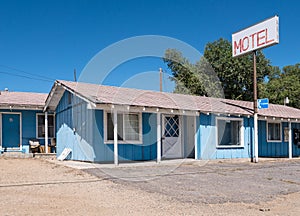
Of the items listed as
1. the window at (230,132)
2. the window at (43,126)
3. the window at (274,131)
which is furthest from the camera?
the window at (43,126)

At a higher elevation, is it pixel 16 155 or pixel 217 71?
pixel 217 71

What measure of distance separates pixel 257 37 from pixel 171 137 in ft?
20.2

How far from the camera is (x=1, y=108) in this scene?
16.3 metres

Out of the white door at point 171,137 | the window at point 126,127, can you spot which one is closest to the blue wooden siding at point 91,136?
the window at point 126,127

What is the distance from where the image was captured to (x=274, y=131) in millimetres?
18078

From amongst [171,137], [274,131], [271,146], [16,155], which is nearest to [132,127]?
[171,137]

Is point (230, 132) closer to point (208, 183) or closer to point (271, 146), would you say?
point (271, 146)

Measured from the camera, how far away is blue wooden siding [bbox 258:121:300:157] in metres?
17.2

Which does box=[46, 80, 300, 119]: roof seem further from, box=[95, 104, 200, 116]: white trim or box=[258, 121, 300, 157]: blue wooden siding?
box=[258, 121, 300, 157]: blue wooden siding

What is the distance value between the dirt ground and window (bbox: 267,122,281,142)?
7623 mm

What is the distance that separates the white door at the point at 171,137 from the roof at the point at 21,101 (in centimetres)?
706

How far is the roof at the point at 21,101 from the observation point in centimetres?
1641

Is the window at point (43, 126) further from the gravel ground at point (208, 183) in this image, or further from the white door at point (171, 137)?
the gravel ground at point (208, 183)

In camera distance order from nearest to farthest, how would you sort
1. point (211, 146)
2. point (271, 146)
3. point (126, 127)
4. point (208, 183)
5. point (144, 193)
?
1. point (144, 193)
2. point (208, 183)
3. point (126, 127)
4. point (211, 146)
5. point (271, 146)
